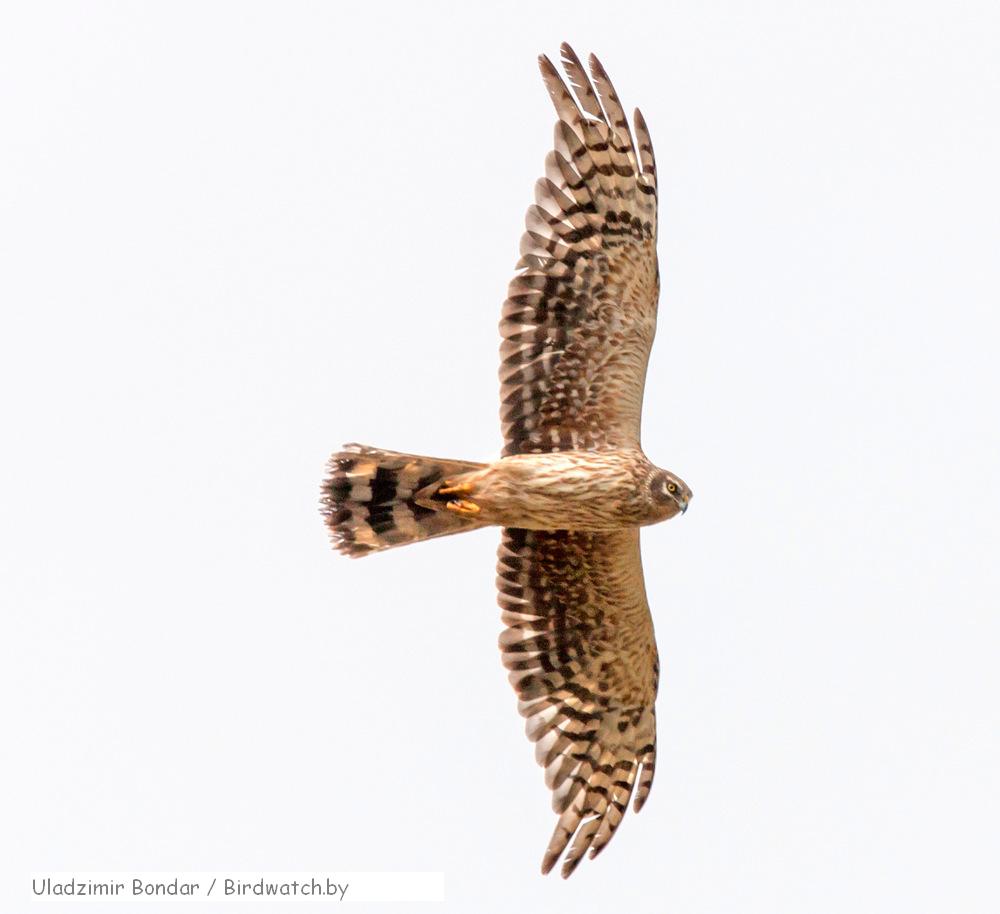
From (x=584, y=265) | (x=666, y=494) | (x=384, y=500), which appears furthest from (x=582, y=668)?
(x=584, y=265)

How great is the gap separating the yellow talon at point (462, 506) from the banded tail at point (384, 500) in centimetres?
7

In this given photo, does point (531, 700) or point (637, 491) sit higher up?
point (637, 491)

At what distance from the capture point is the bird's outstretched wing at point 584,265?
1338 cm

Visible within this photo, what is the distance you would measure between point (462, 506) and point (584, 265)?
1639 mm

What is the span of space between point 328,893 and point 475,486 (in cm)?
294

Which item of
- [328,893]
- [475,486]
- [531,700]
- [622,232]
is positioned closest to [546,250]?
[622,232]

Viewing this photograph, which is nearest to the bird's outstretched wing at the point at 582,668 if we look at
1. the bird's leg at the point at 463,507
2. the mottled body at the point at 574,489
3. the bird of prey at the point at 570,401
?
the bird of prey at the point at 570,401

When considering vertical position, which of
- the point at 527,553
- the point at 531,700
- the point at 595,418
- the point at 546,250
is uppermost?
the point at 546,250

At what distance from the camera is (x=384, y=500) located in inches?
539

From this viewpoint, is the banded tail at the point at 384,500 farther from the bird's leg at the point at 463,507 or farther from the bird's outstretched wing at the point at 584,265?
the bird's outstretched wing at the point at 584,265

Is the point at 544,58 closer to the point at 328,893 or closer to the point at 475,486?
the point at 475,486

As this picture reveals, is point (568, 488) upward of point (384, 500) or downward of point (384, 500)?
upward

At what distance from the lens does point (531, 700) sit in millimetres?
14320

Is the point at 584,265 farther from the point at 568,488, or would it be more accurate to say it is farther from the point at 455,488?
the point at 455,488
